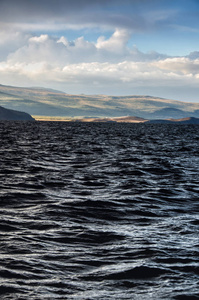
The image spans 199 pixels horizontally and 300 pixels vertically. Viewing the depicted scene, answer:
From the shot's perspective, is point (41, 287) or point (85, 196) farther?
point (85, 196)

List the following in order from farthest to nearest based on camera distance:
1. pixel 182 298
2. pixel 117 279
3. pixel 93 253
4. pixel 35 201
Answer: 1. pixel 35 201
2. pixel 93 253
3. pixel 117 279
4. pixel 182 298

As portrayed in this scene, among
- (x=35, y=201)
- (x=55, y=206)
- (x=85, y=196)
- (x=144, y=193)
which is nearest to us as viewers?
(x=55, y=206)

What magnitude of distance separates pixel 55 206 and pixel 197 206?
522 cm

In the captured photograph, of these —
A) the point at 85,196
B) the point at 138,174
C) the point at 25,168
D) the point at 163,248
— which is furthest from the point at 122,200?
the point at 25,168

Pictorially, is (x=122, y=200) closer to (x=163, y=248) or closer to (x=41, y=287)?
(x=163, y=248)

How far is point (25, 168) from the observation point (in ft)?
78.9

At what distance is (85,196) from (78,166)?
10670 millimetres

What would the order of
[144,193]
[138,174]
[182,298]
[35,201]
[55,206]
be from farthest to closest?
[138,174] < [144,193] < [35,201] < [55,206] < [182,298]

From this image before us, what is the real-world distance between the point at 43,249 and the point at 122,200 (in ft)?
22.5

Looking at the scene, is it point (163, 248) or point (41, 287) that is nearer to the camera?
point (41, 287)

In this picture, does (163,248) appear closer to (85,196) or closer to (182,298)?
(182,298)

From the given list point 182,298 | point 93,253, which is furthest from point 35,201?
point 182,298

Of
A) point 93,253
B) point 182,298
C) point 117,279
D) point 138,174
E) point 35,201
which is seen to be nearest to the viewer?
point 182,298

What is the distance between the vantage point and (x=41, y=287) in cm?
655
